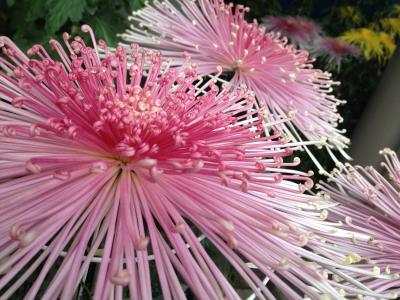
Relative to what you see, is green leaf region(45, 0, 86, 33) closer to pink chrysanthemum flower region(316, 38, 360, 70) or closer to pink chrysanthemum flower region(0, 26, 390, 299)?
pink chrysanthemum flower region(0, 26, 390, 299)

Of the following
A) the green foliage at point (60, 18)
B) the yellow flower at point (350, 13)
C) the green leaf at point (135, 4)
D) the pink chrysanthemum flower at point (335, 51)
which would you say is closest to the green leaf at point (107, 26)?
the green foliage at point (60, 18)

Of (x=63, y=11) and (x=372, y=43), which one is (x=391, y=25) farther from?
(x=63, y=11)

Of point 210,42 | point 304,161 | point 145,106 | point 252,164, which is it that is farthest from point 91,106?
point 304,161

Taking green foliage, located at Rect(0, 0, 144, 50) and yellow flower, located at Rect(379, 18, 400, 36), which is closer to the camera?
green foliage, located at Rect(0, 0, 144, 50)

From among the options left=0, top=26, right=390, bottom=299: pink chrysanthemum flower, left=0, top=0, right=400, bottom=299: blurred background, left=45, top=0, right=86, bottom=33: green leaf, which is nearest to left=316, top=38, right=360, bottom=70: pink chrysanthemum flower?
left=0, top=0, right=400, bottom=299: blurred background

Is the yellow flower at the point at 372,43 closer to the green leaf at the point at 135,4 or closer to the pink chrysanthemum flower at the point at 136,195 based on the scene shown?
the green leaf at the point at 135,4
